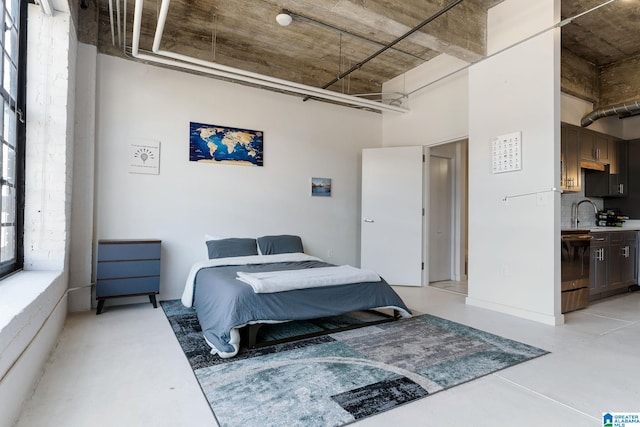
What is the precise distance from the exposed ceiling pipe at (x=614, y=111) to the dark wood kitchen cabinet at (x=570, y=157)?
614 mm

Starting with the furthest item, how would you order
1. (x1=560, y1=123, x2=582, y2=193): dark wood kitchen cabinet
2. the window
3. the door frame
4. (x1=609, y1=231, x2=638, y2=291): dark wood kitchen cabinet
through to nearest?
the door frame, (x1=609, y1=231, x2=638, y2=291): dark wood kitchen cabinet, (x1=560, y1=123, x2=582, y2=193): dark wood kitchen cabinet, the window

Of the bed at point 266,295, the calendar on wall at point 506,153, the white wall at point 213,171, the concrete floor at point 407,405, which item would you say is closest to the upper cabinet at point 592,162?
the calendar on wall at point 506,153

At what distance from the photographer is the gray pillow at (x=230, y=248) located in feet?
14.4

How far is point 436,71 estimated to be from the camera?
17.1ft

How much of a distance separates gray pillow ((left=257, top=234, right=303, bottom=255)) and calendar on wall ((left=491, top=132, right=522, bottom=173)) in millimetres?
2722

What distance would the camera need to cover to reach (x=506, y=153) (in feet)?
12.8

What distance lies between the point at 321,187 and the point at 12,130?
3.77 meters

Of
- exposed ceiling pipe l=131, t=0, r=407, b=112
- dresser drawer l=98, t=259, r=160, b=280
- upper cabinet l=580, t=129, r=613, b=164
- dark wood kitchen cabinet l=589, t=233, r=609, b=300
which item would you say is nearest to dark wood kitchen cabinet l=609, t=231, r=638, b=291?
dark wood kitchen cabinet l=589, t=233, r=609, b=300

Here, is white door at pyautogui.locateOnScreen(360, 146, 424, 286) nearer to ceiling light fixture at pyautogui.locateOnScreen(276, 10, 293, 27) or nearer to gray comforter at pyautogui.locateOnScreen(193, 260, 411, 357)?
gray comforter at pyautogui.locateOnScreen(193, 260, 411, 357)

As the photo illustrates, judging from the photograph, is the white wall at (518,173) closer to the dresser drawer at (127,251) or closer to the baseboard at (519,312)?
the baseboard at (519,312)

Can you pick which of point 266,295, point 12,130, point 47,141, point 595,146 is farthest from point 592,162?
point 12,130

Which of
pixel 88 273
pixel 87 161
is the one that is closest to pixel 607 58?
pixel 87 161

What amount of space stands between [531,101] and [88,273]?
516cm

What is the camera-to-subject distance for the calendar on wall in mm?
3773
